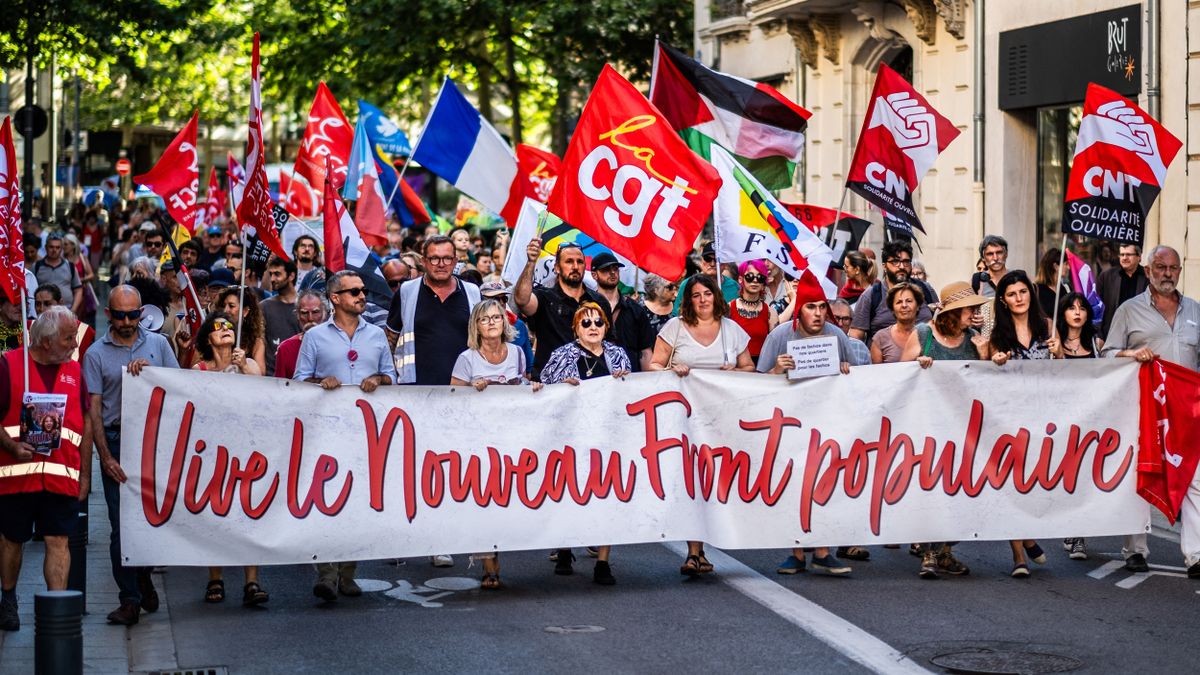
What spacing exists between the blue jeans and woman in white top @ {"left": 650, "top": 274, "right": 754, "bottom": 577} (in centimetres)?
298

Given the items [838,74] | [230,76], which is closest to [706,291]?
[838,74]

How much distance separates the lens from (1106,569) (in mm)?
10297

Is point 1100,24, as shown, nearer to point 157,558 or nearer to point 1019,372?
point 1019,372

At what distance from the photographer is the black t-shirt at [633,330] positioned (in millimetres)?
11234

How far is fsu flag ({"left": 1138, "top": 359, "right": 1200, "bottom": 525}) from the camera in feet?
33.4

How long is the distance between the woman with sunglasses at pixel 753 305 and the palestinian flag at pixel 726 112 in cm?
108

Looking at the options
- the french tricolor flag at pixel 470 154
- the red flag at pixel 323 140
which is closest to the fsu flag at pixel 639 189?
the french tricolor flag at pixel 470 154

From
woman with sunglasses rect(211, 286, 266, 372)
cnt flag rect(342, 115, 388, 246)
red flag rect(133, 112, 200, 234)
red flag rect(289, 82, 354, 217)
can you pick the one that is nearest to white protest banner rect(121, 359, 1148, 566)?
woman with sunglasses rect(211, 286, 266, 372)

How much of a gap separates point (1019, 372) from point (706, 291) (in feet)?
5.85

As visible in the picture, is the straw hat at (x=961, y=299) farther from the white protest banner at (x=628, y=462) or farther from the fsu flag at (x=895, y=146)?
the fsu flag at (x=895, y=146)

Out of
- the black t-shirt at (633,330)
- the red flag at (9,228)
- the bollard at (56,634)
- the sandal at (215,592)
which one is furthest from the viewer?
the black t-shirt at (633,330)

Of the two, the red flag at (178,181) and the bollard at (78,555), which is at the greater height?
the red flag at (178,181)

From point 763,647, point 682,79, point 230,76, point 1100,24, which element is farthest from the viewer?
point 230,76

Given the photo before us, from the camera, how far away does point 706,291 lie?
1034 centimetres
